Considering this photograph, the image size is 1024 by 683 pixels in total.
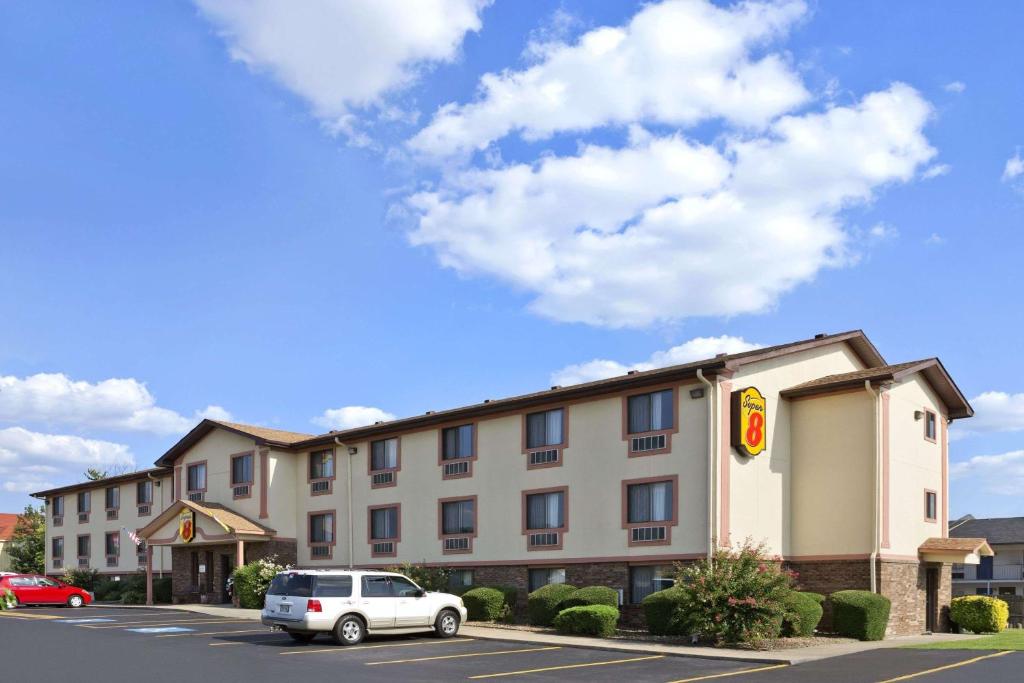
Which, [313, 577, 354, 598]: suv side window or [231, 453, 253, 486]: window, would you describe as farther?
[231, 453, 253, 486]: window

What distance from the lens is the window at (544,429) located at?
103 ft

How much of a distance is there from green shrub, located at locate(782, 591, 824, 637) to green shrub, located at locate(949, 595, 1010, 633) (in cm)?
741

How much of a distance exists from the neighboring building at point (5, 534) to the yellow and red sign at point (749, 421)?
7304 centimetres

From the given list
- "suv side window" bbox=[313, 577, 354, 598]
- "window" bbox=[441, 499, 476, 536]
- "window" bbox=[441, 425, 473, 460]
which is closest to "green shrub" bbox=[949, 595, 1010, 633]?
"window" bbox=[441, 499, 476, 536]

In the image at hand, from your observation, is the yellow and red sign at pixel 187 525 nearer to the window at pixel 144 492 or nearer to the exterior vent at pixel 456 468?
the window at pixel 144 492

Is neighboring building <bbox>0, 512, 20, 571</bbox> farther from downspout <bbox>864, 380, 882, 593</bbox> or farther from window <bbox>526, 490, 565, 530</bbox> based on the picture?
downspout <bbox>864, 380, 882, 593</bbox>

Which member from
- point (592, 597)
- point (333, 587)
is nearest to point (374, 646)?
point (333, 587)

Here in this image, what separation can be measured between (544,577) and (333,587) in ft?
31.0

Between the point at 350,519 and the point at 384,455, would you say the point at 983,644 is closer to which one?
the point at 384,455

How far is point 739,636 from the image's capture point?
23.6 metres

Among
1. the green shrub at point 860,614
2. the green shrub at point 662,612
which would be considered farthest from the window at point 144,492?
the green shrub at point 860,614

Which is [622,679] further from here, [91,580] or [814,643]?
[91,580]

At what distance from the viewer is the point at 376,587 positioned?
24266 mm

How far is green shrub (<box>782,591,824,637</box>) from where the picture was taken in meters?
25.6
